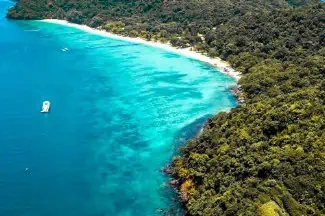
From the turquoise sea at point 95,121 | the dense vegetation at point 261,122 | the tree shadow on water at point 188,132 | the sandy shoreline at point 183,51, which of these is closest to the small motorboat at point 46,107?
the turquoise sea at point 95,121

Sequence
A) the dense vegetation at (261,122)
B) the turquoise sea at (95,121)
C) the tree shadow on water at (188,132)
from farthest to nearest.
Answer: the tree shadow on water at (188,132)
the turquoise sea at (95,121)
the dense vegetation at (261,122)

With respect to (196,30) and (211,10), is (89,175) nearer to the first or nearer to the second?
(196,30)

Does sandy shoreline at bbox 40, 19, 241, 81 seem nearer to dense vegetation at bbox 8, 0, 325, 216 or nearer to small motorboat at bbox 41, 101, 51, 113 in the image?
dense vegetation at bbox 8, 0, 325, 216

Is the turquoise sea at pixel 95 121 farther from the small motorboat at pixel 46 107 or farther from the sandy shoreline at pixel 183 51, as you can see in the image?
the sandy shoreline at pixel 183 51

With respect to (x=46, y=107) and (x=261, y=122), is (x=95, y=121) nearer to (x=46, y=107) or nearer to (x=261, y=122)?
Result: (x=46, y=107)

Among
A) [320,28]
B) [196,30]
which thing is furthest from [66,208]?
[196,30]

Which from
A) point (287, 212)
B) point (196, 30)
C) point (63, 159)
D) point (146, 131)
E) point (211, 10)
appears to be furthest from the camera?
point (211, 10)

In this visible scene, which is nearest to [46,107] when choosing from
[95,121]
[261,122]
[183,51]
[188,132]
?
[95,121]
